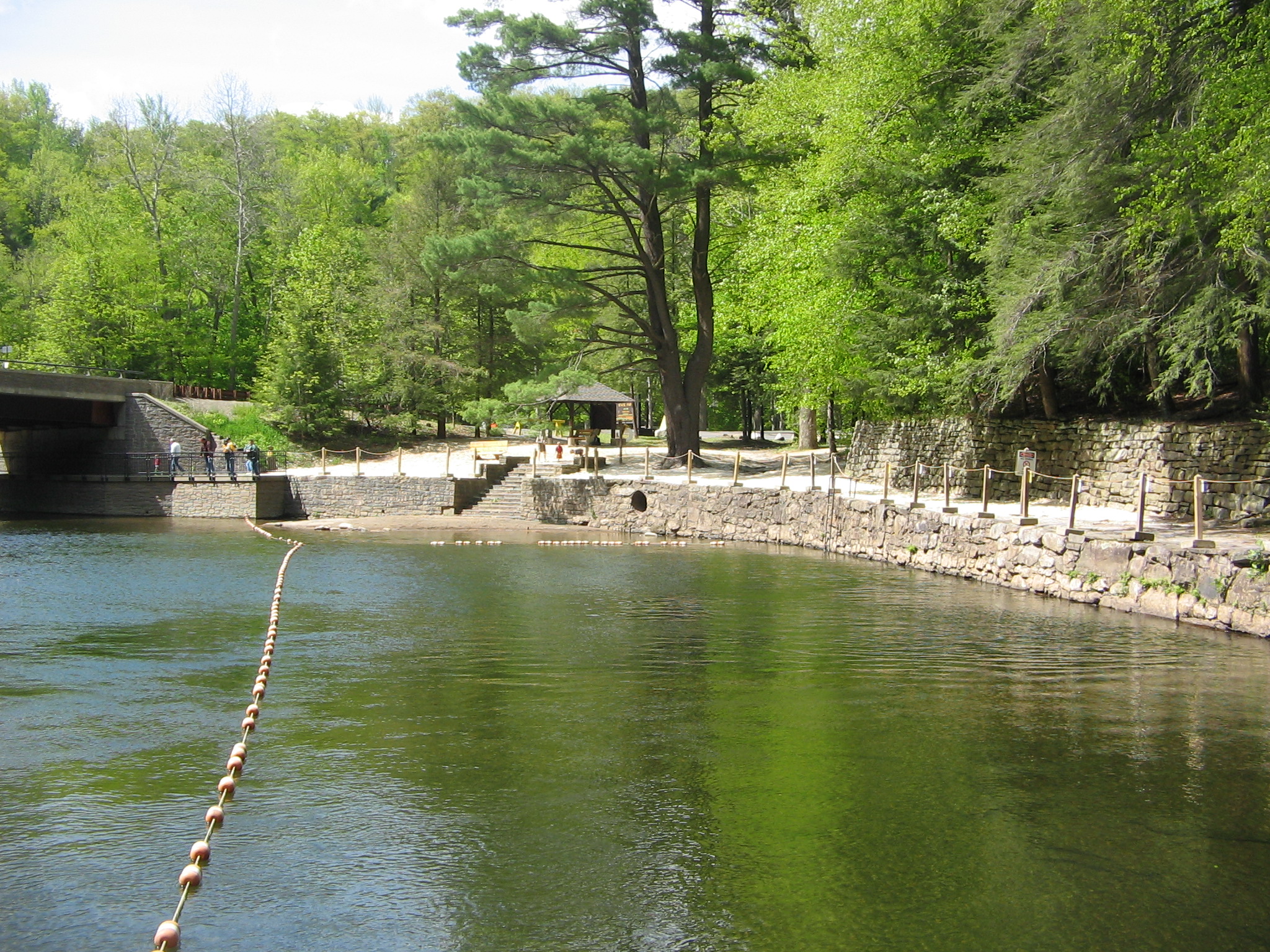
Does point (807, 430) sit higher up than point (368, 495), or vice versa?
point (807, 430)

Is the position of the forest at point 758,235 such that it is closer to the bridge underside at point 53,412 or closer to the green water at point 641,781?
the bridge underside at point 53,412

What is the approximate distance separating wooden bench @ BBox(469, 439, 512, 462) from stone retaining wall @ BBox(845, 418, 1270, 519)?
11697 millimetres

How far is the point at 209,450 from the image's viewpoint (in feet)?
108

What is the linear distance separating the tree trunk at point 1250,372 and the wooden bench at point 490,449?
1983cm

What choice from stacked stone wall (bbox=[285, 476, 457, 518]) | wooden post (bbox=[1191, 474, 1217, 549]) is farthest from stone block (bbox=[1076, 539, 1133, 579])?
stacked stone wall (bbox=[285, 476, 457, 518])

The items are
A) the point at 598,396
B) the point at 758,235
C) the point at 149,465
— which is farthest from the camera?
the point at 598,396

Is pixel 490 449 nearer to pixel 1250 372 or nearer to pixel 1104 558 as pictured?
pixel 1250 372

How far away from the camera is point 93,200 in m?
48.9

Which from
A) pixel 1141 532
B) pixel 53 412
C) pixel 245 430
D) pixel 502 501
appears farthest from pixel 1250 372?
pixel 53 412

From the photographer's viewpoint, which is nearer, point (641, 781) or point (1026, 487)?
point (641, 781)

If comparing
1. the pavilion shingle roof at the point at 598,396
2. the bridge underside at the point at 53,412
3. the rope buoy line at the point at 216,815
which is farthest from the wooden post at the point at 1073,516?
the bridge underside at the point at 53,412

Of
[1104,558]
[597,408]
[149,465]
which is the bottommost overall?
[1104,558]

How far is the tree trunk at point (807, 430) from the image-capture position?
1416 inches

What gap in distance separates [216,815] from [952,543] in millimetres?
14333
